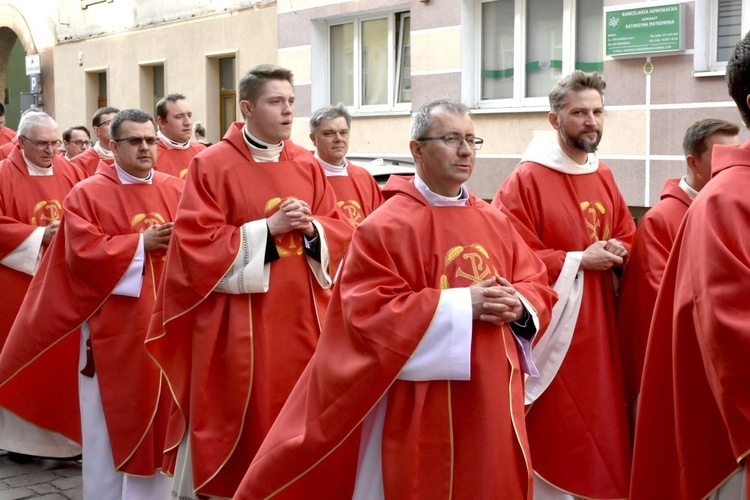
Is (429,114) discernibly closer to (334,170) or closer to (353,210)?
(353,210)

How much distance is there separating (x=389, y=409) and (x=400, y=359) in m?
0.23

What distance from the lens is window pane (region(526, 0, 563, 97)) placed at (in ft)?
41.3

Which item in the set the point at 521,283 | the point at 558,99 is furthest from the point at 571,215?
the point at 521,283

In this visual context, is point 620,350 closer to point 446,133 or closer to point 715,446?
point 446,133

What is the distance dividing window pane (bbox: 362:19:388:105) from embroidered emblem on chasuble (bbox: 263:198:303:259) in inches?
390

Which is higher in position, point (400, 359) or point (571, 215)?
point (571, 215)

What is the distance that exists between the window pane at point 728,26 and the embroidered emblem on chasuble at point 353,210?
14.8ft

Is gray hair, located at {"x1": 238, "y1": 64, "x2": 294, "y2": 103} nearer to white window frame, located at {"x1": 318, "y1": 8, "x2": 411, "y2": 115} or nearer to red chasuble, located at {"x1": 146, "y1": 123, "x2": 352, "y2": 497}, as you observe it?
red chasuble, located at {"x1": 146, "y1": 123, "x2": 352, "y2": 497}

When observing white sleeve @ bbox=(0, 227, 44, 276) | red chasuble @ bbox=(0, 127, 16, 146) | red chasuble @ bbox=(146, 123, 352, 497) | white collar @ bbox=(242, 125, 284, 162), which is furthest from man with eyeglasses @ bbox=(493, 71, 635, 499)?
red chasuble @ bbox=(0, 127, 16, 146)

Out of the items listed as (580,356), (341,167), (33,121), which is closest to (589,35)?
(341,167)

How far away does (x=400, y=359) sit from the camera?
152 inches

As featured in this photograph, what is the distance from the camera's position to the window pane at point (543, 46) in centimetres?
1259

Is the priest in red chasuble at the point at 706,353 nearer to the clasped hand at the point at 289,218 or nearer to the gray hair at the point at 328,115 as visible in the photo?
the clasped hand at the point at 289,218

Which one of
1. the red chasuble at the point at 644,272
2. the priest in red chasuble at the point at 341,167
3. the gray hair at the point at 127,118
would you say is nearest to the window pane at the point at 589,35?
the priest in red chasuble at the point at 341,167
